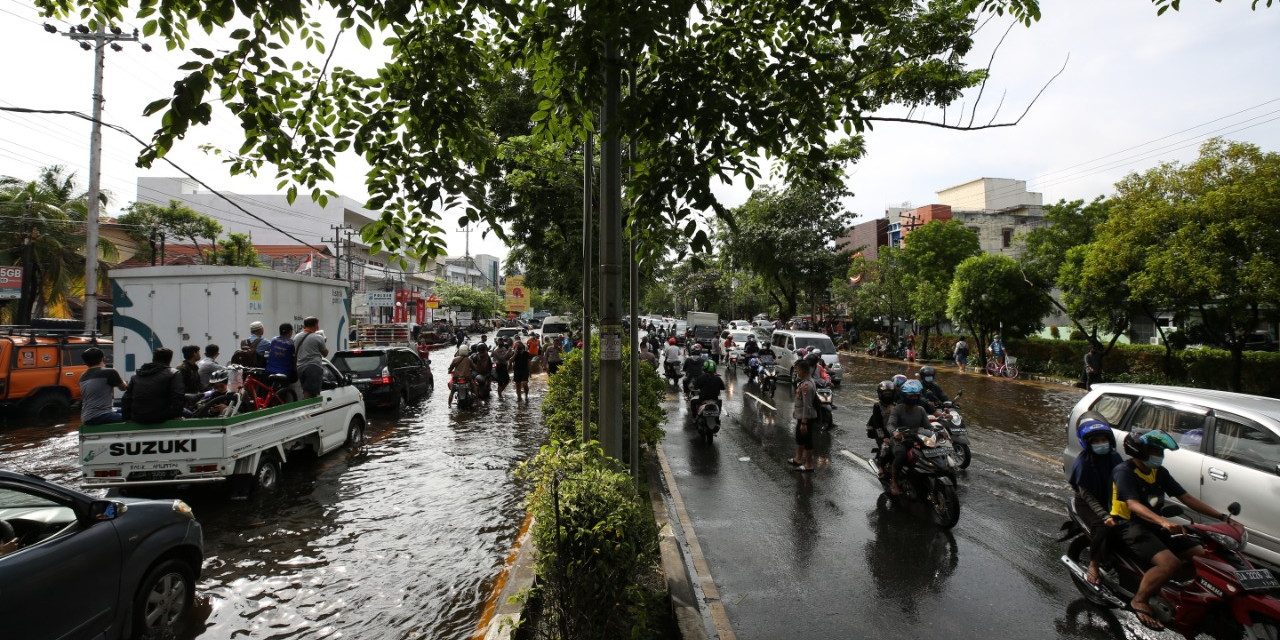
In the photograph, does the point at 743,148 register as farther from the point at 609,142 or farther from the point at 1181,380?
the point at 1181,380

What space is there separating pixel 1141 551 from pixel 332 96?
6406 mm

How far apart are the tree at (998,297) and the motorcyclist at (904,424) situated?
2035cm

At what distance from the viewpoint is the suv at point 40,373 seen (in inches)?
474

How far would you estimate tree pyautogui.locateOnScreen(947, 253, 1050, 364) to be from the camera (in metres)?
24.7

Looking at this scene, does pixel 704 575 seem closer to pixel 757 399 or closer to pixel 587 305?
pixel 587 305

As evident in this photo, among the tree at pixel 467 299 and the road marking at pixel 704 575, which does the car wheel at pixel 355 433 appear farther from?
the tree at pixel 467 299

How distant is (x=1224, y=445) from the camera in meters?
5.57

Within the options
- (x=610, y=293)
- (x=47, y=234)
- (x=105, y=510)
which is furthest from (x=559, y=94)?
(x=47, y=234)

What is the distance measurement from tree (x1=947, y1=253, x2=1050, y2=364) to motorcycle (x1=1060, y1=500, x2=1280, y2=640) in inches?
897

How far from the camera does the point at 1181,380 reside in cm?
1986

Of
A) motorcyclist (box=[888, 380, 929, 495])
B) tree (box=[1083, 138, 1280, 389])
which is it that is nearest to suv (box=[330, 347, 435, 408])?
motorcyclist (box=[888, 380, 929, 495])

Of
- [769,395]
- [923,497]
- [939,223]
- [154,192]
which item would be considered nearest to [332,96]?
[923,497]

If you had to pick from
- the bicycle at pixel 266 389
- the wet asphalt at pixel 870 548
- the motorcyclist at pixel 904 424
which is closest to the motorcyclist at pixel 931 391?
the wet asphalt at pixel 870 548

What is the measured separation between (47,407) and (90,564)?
510 inches
